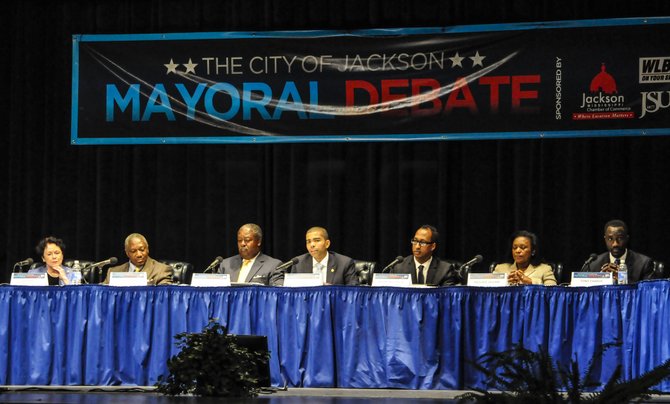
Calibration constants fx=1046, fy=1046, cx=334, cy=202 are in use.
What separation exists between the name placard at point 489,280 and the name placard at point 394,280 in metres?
0.37

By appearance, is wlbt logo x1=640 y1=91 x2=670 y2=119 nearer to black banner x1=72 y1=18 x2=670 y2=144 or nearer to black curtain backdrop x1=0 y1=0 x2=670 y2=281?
black banner x1=72 y1=18 x2=670 y2=144

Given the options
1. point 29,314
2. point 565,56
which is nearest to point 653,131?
point 565,56

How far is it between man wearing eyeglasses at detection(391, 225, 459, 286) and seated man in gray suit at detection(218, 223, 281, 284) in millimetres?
908

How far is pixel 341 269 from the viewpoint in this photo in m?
7.15

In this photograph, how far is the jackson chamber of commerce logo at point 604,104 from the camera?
26.3 ft

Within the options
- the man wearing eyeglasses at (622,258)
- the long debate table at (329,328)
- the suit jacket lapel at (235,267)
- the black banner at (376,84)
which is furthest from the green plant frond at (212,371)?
the black banner at (376,84)

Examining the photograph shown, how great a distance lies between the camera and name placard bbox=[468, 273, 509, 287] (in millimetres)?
6250

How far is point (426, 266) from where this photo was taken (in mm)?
7129

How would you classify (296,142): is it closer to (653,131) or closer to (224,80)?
(224,80)

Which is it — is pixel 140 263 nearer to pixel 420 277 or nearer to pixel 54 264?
pixel 54 264

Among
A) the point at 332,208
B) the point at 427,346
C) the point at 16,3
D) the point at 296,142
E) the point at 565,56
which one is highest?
the point at 16,3

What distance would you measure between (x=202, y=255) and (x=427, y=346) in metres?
3.17

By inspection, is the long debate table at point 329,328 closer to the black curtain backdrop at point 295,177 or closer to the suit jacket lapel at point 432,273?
the suit jacket lapel at point 432,273

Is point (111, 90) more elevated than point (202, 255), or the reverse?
point (111, 90)
